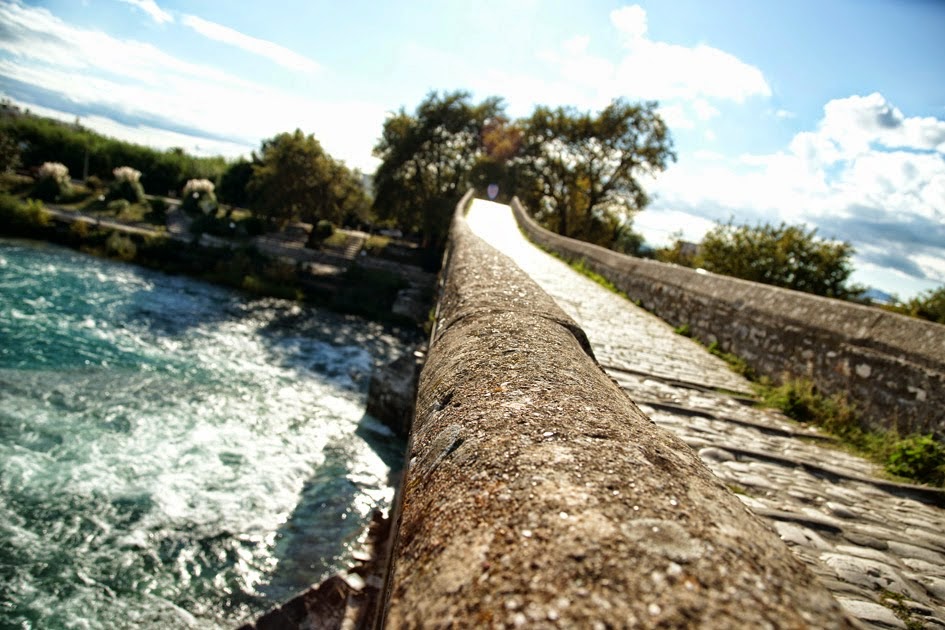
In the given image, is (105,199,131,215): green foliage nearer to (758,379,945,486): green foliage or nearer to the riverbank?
the riverbank

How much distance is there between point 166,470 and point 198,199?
3613cm

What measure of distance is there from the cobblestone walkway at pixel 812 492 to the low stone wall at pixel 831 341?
1.70 ft

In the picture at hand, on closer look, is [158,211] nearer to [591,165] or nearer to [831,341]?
[591,165]

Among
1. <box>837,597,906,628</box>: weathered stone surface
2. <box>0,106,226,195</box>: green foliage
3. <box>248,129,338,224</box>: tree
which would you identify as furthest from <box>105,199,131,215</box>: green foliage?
<box>837,597,906,628</box>: weathered stone surface

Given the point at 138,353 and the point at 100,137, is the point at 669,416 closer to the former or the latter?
the point at 138,353

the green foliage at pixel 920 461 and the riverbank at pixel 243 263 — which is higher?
the green foliage at pixel 920 461

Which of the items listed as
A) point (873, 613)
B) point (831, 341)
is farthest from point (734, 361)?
point (873, 613)

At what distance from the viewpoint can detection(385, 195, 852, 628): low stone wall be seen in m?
0.69

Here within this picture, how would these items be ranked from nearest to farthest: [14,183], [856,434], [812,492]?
[812,492] → [856,434] → [14,183]

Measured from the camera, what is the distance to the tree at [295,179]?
110 feet

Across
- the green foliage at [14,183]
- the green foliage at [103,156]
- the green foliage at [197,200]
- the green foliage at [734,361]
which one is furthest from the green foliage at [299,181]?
the green foliage at [734,361]

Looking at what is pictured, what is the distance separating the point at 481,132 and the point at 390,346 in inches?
883

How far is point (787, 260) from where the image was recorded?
14.7m

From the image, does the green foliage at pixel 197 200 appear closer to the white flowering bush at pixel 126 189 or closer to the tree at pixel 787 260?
the white flowering bush at pixel 126 189
